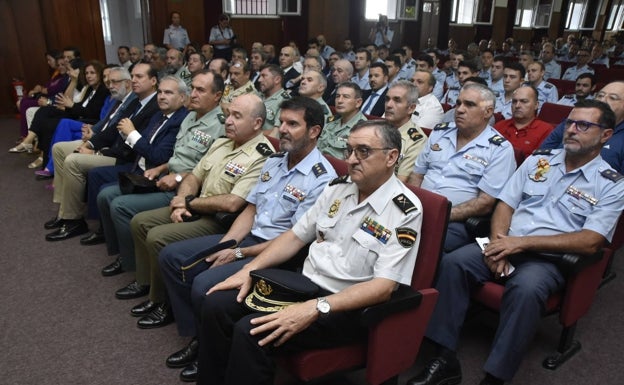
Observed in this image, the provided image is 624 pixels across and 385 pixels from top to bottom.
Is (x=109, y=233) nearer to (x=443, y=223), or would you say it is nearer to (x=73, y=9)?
(x=443, y=223)

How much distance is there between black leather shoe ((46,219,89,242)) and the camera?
3273 millimetres

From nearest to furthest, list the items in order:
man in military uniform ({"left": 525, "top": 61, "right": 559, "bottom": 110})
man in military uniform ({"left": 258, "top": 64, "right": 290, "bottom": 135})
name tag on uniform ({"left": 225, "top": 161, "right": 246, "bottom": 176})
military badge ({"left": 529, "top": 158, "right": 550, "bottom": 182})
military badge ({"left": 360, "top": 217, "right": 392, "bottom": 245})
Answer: military badge ({"left": 360, "top": 217, "right": 392, "bottom": 245})
military badge ({"left": 529, "top": 158, "right": 550, "bottom": 182})
name tag on uniform ({"left": 225, "top": 161, "right": 246, "bottom": 176})
man in military uniform ({"left": 258, "top": 64, "right": 290, "bottom": 135})
man in military uniform ({"left": 525, "top": 61, "right": 559, "bottom": 110})

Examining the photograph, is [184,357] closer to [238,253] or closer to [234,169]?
[238,253]

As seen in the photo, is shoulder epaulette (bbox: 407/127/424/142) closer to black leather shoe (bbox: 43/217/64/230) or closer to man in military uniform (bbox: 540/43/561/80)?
black leather shoe (bbox: 43/217/64/230)

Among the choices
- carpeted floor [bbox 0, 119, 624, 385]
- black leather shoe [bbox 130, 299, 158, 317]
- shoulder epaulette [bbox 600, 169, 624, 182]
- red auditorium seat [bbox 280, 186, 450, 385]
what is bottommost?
carpeted floor [bbox 0, 119, 624, 385]

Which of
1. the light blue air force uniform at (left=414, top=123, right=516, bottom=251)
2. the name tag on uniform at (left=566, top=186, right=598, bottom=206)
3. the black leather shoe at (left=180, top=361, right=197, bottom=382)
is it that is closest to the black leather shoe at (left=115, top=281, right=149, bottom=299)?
the black leather shoe at (left=180, top=361, right=197, bottom=382)

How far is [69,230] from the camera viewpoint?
10.8 feet

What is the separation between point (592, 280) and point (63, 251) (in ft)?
10.0

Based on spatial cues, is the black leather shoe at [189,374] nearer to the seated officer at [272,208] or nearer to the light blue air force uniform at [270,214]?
the seated officer at [272,208]

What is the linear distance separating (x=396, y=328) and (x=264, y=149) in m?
1.23

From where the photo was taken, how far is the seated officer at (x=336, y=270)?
151 cm

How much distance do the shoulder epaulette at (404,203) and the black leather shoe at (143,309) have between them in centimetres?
147

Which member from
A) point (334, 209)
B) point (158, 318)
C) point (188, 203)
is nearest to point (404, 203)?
point (334, 209)

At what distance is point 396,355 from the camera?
64.4 inches
